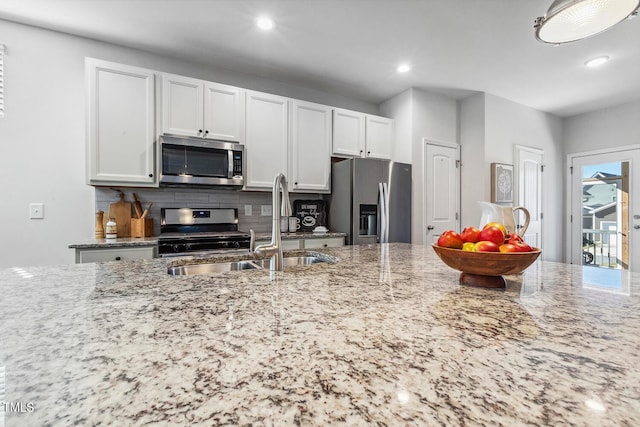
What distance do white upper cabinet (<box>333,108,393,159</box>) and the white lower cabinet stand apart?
2.12 metres

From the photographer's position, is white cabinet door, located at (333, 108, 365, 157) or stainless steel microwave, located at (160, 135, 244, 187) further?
white cabinet door, located at (333, 108, 365, 157)

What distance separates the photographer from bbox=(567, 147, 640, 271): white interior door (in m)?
4.02

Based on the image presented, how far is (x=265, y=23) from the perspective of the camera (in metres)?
2.34

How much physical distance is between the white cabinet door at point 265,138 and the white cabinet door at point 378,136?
3.58 feet

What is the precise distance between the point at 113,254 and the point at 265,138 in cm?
166

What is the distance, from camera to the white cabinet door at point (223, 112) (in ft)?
8.91

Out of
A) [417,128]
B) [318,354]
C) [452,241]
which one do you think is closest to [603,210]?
[417,128]

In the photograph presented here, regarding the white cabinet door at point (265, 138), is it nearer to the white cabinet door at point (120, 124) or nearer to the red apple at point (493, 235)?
the white cabinet door at point (120, 124)

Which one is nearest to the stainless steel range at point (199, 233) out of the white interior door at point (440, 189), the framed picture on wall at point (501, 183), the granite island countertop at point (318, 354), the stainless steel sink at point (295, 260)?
the stainless steel sink at point (295, 260)

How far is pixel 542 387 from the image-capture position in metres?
0.39

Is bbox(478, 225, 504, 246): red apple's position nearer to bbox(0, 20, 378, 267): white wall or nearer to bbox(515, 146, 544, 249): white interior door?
bbox(0, 20, 378, 267): white wall

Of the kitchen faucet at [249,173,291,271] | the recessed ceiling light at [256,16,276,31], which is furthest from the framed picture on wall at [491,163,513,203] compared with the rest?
the kitchen faucet at [249,173,291,271]

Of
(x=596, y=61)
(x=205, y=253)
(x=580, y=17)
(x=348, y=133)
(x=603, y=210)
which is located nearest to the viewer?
(x=580, y=17)

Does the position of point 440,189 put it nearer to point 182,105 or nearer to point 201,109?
point 201,109
